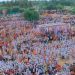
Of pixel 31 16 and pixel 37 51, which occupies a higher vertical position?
pixel 37 51

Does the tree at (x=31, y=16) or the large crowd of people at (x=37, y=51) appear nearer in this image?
the large crowd of people at (x=37, y=51)

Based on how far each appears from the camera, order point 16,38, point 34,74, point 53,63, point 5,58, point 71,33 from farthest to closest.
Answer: point 71,33 < point 16,38 < point 5,58 < point 53,63 < point 34,74

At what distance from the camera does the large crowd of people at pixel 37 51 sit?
10539 millimetres

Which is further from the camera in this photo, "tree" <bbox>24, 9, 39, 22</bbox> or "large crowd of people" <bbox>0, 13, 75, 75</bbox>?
"tree" <bbox>24, 9, 39, 22</bbox>

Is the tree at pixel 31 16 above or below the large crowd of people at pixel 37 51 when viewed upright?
below

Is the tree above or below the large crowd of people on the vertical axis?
below

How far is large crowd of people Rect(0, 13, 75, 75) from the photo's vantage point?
10.5m

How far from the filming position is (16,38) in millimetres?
16250

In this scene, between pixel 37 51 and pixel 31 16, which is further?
pixel 31 16

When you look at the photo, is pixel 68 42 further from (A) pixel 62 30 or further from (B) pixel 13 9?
(B) pixel 13 9

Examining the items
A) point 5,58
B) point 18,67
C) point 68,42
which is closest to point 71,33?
point 68,42

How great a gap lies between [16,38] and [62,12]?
1309 centimetres

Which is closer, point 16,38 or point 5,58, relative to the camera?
point 5,58

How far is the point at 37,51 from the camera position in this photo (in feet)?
42.7
